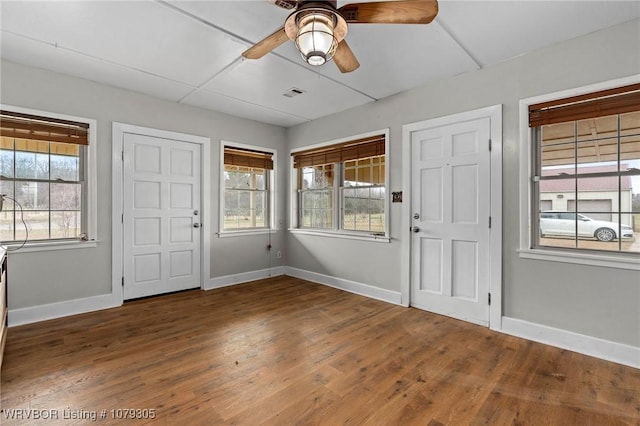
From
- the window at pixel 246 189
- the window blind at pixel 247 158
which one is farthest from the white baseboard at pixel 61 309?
the window blind at pixel 247 158

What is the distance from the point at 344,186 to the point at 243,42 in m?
2.54

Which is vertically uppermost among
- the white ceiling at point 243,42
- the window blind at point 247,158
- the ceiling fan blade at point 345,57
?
the white ceiling at point 243,42

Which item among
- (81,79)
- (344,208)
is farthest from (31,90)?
(344,208)

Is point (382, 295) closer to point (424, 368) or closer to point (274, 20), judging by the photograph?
point (424, 368)

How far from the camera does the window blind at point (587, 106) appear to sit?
2447 millimetres

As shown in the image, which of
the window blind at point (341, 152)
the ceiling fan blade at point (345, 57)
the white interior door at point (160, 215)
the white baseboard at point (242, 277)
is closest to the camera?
the ceiling fan blade at point (345, 57)

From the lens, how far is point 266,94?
3.85m

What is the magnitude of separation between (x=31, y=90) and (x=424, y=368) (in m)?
4.58

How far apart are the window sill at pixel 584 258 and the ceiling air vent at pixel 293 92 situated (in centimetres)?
295

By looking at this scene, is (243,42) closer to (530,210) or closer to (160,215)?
(160,215)

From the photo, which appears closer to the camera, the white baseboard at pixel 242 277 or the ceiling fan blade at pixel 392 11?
the ceiling fan blade at pixel 392 11

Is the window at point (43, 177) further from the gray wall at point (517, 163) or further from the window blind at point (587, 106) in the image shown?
the window blind at point (587, 106)

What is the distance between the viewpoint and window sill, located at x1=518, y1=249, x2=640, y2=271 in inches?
95.0

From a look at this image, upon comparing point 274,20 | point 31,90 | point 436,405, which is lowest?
point 436,405
